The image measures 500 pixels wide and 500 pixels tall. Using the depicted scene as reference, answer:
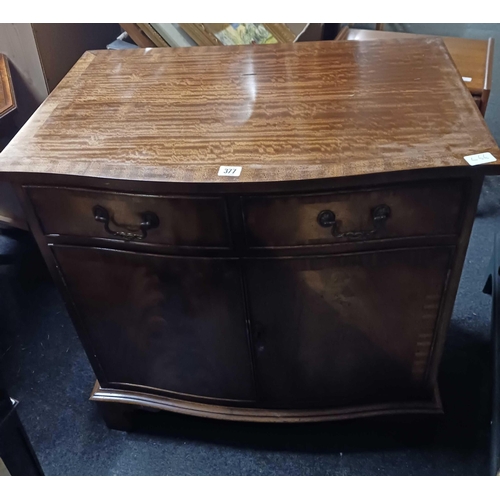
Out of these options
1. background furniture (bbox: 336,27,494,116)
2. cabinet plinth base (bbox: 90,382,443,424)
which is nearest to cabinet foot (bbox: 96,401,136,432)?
cabinet plinth base (bbox: 90,382,443,424)

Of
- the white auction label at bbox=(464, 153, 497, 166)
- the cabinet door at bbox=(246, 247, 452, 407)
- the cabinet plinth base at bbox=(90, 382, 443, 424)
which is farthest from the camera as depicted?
the cabinet plinth base at bbox=(90, 382, 443, 424)

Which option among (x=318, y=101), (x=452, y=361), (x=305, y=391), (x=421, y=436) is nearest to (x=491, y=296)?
(x=452, y=361)

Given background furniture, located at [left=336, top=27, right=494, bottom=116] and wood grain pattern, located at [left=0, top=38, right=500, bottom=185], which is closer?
wood grain pattern, located at [left=0, top=38, right=500, bottom=185]

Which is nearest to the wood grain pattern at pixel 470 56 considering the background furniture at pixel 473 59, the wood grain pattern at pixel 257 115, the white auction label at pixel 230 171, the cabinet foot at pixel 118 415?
the background furniture at pixel 473 59

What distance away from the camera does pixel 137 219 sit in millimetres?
827

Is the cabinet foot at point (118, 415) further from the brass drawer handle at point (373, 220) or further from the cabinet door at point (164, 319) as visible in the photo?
the brass drawer handle at point (373, 220)

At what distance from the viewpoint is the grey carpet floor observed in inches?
43.9

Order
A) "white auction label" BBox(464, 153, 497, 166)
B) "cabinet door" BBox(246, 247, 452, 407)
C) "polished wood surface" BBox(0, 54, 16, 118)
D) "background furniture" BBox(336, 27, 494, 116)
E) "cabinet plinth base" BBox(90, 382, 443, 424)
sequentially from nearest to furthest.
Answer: "white auction label" BBox(464, 153, 497, 166) < "cabinet door" BBox(246, 247, 452, 407) < "cabinet plinth base" BBox(90, 382, 443, 424) < "polished wood surface" BBox(0, 54, 16, 118) < "background furniture" BBox(336, 27, 494, 116)

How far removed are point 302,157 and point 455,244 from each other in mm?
279

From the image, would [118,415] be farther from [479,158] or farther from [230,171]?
[479,158]

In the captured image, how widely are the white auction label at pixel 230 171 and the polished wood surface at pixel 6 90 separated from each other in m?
0.79

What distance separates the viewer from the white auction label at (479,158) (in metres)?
0.72

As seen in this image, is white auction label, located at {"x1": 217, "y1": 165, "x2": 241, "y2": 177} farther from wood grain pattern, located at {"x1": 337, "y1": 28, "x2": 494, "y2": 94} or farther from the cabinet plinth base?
wood grain pattern, located at {"x1": 337, "y1": 28, "x2": 494, "y2": 94}
